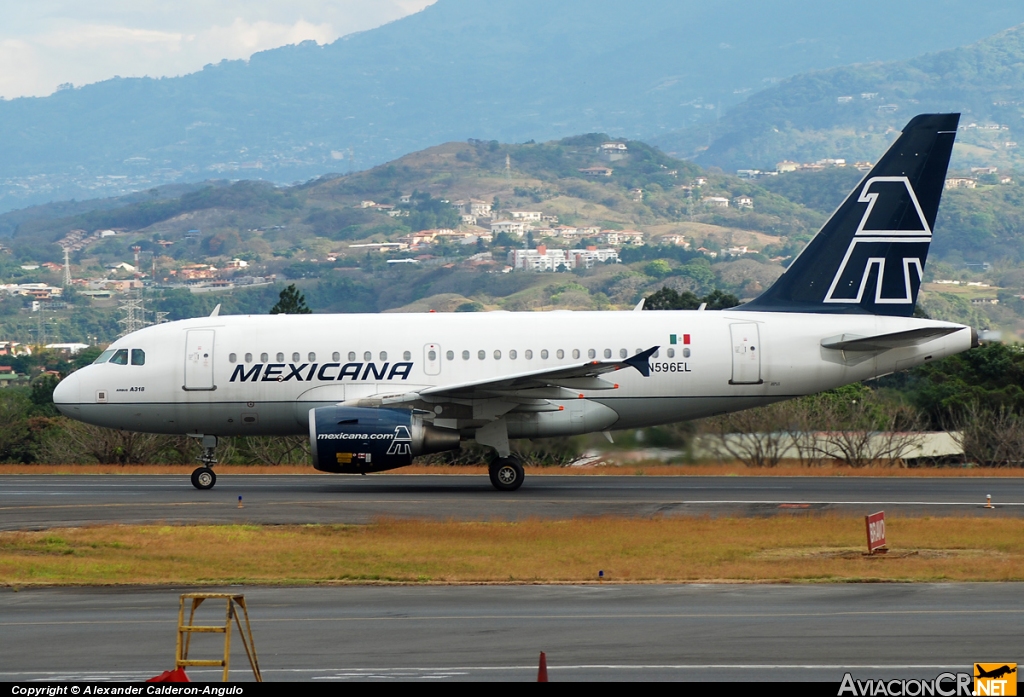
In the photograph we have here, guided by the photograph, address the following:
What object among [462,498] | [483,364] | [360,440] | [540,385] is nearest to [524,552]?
[462,498]

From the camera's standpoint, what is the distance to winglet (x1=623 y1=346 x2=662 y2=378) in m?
28.5

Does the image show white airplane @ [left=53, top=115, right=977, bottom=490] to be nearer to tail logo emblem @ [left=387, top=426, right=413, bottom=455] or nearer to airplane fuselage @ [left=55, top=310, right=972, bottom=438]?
Answer: airplane fuselage @ [left=55, top=310, right=972, bottom=438]

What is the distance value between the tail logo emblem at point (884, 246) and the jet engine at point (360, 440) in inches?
457

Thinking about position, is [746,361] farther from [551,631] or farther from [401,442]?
[551,631]

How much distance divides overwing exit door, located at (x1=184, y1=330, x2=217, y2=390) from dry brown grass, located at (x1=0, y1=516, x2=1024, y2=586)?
7423 mm

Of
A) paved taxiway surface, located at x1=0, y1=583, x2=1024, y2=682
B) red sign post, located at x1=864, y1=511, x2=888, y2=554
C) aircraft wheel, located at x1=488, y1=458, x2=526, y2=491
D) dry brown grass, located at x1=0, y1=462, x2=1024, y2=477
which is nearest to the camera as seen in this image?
paved taxiway surface, located at x1=0, y1=583, x2=1024, y2=682

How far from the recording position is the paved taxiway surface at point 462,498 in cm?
2700

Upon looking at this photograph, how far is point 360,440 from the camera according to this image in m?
29.3

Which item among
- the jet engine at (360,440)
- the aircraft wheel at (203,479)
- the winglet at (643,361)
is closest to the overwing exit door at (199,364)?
the aircraft wheel at (203,479)

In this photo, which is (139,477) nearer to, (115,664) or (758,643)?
(115,664)

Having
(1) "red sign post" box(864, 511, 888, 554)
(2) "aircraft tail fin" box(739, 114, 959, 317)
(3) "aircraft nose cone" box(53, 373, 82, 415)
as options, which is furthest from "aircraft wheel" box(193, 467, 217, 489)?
(1) "red sign post" box(864, 511, 888, 554)

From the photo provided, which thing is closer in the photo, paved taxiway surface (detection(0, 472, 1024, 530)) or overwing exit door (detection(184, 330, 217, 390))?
paved taxiway surface (detection(0, 472, 1024, 530))

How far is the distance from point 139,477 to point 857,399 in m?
25.1

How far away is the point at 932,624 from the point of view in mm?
16000
